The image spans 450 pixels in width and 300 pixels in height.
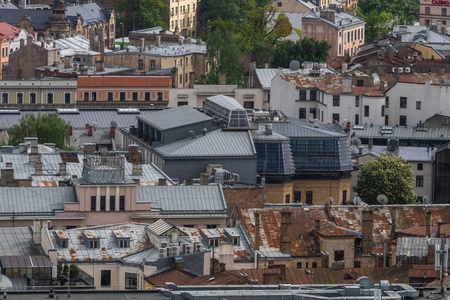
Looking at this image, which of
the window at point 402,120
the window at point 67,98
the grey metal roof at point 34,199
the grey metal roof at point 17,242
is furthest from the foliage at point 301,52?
the grey metal roof at point 17,242

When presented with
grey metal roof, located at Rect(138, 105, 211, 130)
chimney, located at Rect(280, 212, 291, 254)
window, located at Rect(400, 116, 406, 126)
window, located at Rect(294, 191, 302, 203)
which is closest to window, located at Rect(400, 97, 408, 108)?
window, located at Rect(400, 116, 406, 126)

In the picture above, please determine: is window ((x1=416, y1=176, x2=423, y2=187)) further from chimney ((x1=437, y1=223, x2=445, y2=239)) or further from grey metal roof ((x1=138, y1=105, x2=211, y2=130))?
chimney ((x1=437, y1=223, x2=445, y2=239))

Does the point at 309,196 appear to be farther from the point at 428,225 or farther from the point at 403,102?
the point at 403,102

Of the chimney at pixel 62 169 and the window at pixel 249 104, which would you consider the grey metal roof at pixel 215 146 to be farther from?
the window at pixel 249 104

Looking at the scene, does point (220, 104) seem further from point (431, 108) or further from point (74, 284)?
point (74, 284)

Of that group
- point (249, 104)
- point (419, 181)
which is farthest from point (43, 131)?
point (249, 104)

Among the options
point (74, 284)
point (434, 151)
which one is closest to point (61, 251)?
point (74, 284)
